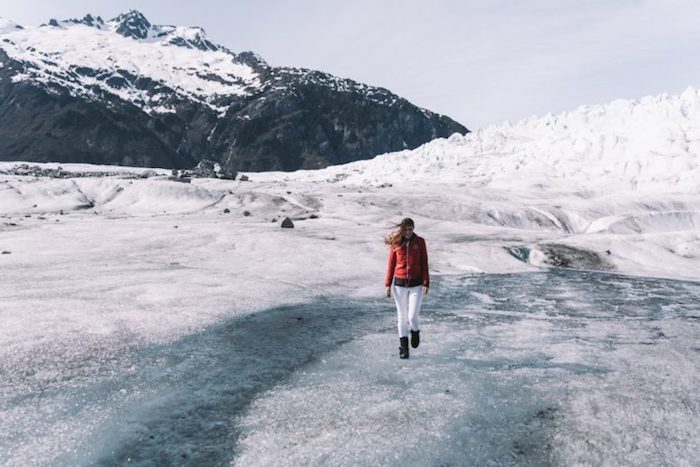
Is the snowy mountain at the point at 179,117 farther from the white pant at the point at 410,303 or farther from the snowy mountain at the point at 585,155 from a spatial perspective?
the white pant at the point at 410,303

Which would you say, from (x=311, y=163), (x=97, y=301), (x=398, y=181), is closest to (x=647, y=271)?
(x=97, y=301)

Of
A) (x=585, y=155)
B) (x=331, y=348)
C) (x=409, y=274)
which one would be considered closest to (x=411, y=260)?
(x=409, y=274)

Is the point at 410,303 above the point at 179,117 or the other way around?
the other way around

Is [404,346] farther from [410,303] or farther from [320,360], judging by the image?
[320,360]

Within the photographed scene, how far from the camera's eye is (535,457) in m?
5.03

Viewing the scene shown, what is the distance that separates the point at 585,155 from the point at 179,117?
15853 cm

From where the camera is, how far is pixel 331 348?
846 centimetres

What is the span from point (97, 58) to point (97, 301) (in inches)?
8680

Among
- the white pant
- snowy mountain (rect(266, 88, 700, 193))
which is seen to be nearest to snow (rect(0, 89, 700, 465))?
the white pant

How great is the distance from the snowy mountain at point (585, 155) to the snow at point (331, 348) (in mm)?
20915

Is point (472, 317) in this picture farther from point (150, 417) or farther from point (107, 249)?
point (107, 249)

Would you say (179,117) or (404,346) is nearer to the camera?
(404,346)

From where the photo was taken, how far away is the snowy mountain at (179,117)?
15138 centimetres

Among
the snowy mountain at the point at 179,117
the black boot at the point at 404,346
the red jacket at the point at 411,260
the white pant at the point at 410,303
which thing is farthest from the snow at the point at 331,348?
the snowy mountain at the point at 179,117
